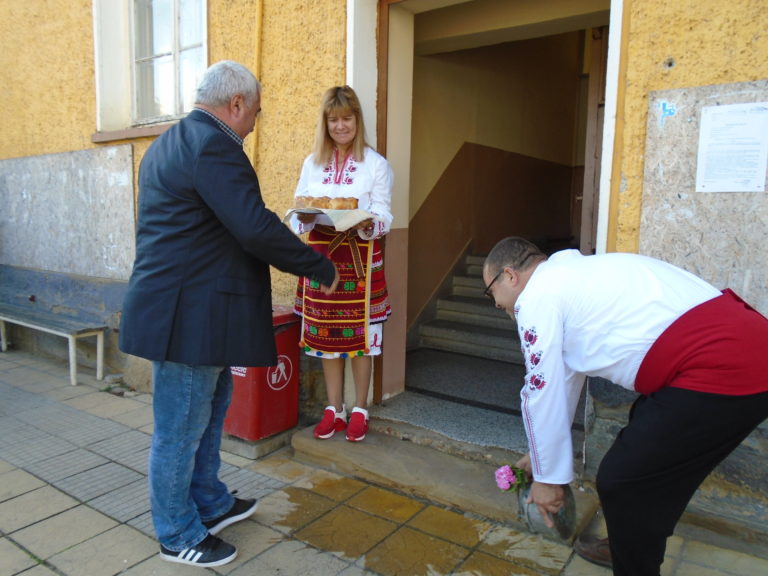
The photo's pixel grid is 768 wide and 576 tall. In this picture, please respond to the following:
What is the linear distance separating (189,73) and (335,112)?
227 centimetres

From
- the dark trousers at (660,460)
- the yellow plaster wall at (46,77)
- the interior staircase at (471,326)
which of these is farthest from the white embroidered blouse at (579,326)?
the yellow plaster wall at (46,77)

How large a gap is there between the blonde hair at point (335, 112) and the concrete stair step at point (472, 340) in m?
2.25

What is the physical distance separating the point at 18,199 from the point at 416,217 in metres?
4.21

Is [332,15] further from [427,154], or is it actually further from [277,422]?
[277,422]

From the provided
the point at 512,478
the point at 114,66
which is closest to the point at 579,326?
the point at 512,478

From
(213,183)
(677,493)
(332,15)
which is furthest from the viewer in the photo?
(332,15)

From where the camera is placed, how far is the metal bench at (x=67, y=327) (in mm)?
4895

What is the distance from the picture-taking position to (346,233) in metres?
3.15

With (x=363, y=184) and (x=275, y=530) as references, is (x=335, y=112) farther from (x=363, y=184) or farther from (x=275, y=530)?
(x=275, y=530)

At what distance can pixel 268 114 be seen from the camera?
3.96 meters

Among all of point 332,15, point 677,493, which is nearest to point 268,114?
point 332,15

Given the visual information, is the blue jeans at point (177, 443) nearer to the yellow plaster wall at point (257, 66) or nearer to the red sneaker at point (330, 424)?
the red sneaker at point (330, 424)

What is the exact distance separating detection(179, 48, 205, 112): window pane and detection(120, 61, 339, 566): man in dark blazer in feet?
8.92

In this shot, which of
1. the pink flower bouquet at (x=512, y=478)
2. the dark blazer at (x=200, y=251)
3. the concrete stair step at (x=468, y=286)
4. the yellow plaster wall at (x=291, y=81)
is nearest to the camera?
the pink flower bouquet at (x=512, y=478)
